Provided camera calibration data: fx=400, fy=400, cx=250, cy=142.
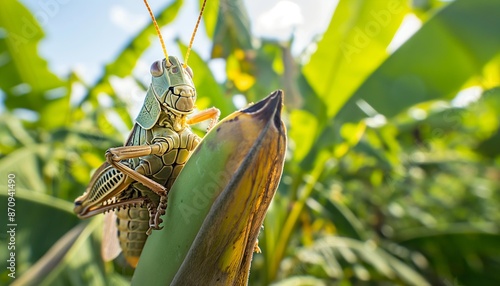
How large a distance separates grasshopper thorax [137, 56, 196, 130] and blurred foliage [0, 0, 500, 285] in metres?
0.63

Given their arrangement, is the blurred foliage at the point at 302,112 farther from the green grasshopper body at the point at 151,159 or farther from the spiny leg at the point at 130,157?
the spiny leg at the point at 130,157

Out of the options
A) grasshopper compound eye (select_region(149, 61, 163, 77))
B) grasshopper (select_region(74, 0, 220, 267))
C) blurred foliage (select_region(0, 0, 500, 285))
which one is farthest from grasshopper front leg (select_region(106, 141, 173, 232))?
blurred foliage (select_region(0, 0, 500, 285))

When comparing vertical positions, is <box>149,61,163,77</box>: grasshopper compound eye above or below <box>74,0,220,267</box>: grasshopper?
above

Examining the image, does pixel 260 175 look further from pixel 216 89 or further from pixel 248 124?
pixel 216 89

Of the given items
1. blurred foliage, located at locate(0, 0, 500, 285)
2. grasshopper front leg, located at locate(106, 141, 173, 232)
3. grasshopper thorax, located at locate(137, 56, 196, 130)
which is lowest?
grasshopper front leg, located at locate(106, 141, 173, 232)

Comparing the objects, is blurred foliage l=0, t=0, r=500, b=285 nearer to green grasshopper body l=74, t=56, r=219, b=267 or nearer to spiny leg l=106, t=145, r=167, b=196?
green grasshopper body l=74, t=56, r=219, b=267

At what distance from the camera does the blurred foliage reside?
1.33 m

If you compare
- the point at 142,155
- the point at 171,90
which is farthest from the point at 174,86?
the point at 142,155

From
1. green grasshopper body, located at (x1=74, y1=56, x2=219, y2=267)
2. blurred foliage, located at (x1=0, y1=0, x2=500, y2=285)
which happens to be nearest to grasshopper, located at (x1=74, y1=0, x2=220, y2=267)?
green grasshopper body, located at (x1=74, y1=56, x2=219, y2=267)

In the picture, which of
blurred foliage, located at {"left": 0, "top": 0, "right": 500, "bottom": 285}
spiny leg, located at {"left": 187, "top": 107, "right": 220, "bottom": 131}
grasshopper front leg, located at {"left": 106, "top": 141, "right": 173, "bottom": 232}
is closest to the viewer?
grasshopper front leg, located at {"left": 106, "top": 141, "right": 173, "bottom": 232}

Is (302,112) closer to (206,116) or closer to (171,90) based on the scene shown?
(206,116)

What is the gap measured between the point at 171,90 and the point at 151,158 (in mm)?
109

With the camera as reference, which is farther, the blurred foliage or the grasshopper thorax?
the blurred foliage

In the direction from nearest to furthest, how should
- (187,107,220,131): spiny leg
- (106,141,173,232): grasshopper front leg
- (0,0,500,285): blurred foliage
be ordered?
(106,141,173,232): grasshopper front leg → (187,107,220,131): spiny leg → (0,0,500,285): blurred foliage
